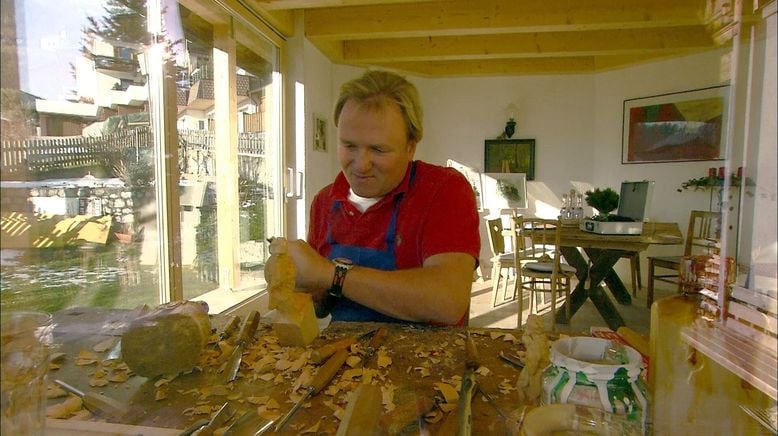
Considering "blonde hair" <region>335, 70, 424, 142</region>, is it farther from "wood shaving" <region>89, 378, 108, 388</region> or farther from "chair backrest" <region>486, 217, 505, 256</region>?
"chair backrest" <region>486, 217, 505, 256</region>

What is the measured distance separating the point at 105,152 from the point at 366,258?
44.9 inches

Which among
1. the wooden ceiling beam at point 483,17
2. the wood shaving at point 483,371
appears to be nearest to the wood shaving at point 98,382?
the wood shaving at point 483,371

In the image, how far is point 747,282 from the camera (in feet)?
1.43

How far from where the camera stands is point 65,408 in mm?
→ 647

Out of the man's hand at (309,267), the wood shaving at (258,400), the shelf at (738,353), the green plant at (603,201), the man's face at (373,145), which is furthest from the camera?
the green plant at (603,201)

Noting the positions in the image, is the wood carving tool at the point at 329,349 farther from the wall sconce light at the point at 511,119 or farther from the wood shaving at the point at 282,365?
the wall sconce light at the point at 511,119

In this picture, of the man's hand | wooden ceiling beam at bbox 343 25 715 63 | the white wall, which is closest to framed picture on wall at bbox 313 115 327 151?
wooden ceiling beam at bbox 343 25 715 63

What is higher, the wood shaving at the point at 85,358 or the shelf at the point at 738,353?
the shelf at the point at 738,353

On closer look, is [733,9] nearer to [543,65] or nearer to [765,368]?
[765,368]

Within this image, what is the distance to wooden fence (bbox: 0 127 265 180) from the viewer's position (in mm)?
631

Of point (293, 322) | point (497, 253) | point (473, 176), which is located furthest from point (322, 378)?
point (473, 176)

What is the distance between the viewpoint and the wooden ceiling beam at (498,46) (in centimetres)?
458

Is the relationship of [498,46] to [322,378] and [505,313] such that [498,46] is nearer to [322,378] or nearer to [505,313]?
[505,313]

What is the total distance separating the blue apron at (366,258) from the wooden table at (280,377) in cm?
23
